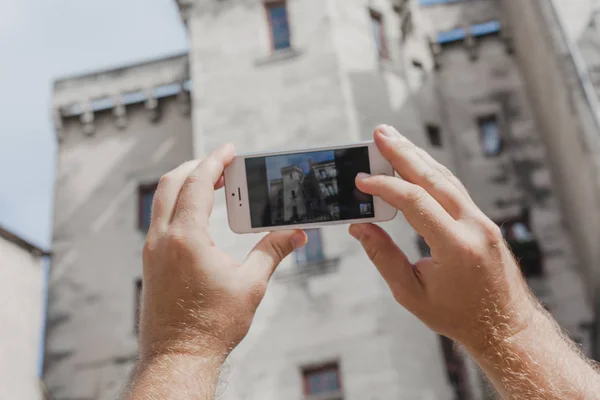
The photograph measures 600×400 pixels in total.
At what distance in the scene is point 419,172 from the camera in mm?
2311

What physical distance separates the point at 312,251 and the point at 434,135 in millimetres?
5298

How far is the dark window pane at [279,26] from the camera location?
57.7 feet

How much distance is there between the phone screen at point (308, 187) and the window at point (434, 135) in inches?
586

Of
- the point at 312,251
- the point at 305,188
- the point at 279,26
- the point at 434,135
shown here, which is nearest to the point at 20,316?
the point at 312,251

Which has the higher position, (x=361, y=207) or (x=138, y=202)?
(x=138, y=202)

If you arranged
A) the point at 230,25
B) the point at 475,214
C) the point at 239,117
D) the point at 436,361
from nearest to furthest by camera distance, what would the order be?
the point at 475,214, the point at 436,361, the point at 239,117, the point at 230,25

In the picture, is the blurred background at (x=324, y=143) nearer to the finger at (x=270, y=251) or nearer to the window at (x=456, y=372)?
the window at (x=456, y=372)

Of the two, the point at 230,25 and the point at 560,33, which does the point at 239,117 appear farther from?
the point at 560,33

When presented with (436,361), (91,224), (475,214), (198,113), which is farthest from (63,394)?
(475,214)

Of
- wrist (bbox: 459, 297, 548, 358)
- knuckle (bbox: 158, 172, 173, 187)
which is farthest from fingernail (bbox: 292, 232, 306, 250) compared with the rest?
wrist (bbox: 459, 297, 548, 358)

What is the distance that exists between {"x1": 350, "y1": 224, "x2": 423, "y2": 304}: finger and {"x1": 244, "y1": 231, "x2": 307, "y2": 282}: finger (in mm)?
280

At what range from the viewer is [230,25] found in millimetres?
17984

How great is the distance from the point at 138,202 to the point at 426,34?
942 centimetres

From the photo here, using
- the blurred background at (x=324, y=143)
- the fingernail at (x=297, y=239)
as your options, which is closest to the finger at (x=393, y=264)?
the fingernail at (x=297, y=239)
